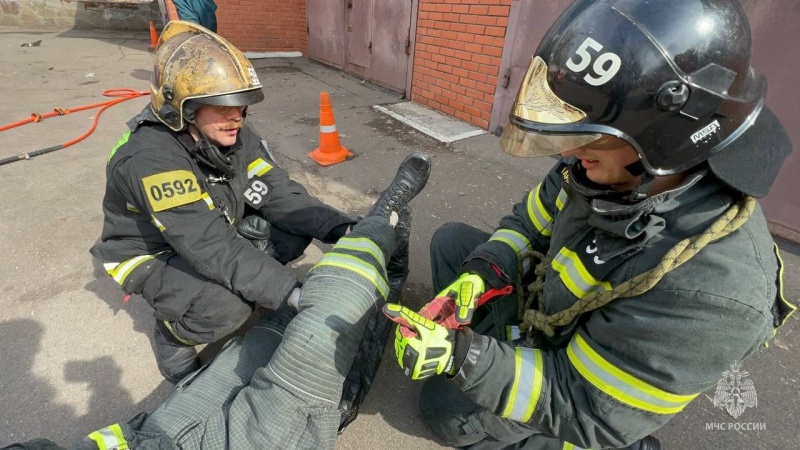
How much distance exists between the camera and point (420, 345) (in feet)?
4.04

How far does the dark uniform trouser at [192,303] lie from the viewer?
198cm

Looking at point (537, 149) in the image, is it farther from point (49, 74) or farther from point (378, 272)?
point (49, 74)

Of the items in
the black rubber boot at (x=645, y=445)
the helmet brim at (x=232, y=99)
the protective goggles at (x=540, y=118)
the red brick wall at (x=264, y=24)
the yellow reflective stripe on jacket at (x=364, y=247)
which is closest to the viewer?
the protective goggles at (x=540, y=118)

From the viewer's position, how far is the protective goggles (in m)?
1.15

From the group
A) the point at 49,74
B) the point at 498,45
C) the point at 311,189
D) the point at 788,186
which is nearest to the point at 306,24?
the point at 49,74

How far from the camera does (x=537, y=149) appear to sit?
1.20m

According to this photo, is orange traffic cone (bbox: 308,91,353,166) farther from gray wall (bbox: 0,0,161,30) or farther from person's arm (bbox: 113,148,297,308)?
gray wall (bbox: 0,0,161,30)

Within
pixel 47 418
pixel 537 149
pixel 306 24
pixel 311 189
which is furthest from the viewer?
pixel 306 24

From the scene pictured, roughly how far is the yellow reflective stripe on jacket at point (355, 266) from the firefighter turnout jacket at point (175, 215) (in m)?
0.41

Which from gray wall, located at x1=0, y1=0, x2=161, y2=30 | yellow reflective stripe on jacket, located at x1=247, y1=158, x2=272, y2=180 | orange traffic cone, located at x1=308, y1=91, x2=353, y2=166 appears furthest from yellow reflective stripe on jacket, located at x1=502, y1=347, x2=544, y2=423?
gray wall, located at x1=0, y1=0, x2=161, y2=30

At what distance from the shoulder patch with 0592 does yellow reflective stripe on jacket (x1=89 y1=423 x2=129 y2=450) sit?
138cm

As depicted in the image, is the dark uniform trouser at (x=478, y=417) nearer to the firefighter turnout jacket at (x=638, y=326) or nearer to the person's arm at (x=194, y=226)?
the firefighter turnout jacket at (x=638, y=326)

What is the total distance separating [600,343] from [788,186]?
307 cm

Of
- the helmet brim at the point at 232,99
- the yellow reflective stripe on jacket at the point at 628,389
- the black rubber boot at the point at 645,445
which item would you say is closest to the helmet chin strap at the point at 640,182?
the yellow reflective stripe on jacket at the point at 628,389
